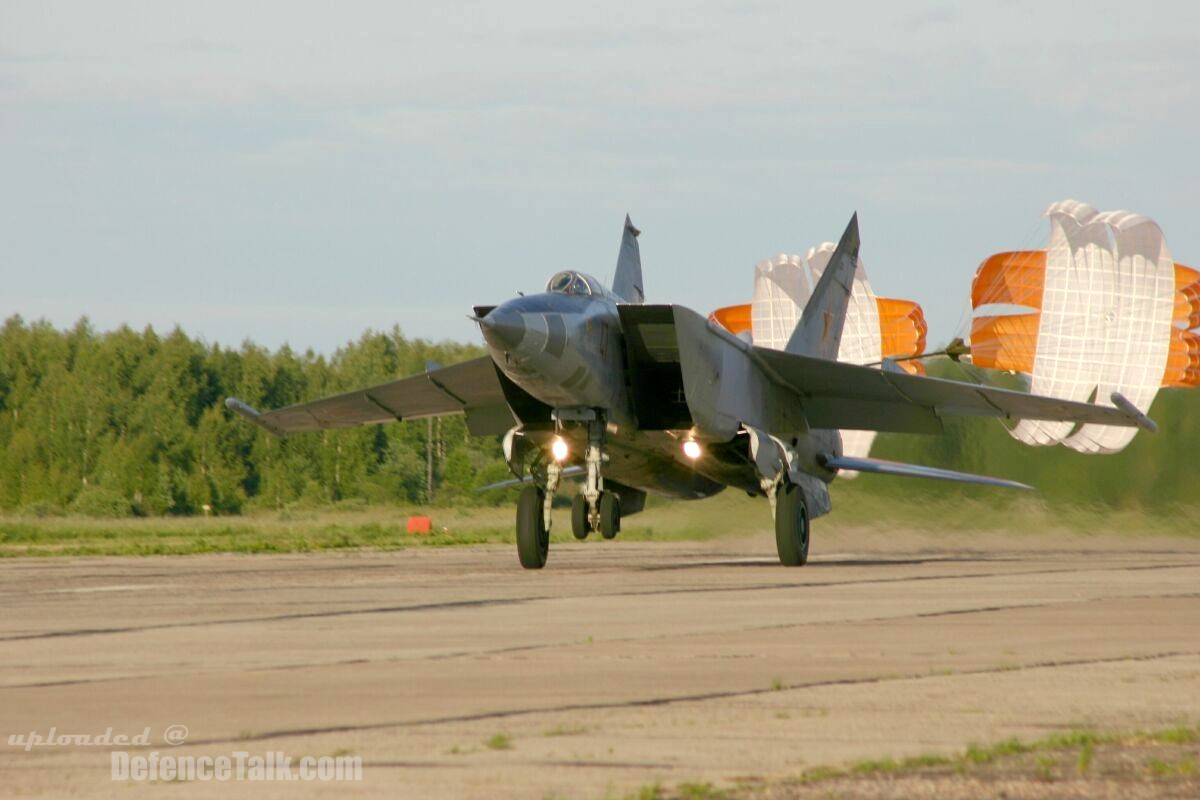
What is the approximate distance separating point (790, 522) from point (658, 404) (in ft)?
6.41

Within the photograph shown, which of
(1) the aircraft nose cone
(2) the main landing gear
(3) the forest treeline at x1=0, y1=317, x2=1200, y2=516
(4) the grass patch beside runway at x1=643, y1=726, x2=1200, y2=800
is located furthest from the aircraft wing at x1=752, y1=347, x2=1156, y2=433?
(3) the forest treeline at x1=0, y1=317, x2=1200, y2=516

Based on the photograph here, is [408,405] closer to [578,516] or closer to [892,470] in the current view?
[578,516]

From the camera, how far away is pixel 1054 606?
1173 cm

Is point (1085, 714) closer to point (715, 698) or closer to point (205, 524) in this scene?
point (715, 698)

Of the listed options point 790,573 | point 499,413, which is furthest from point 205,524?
point 790,573

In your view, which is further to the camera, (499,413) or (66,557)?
(66,557)

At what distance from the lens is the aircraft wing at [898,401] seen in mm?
18516

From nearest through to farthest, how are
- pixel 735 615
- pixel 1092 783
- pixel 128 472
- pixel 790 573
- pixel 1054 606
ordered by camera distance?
pixel 1092 783
pixel 735 615
pixel 1054 606
pixel 790 573
pixel 128 472

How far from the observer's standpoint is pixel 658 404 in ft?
57.7

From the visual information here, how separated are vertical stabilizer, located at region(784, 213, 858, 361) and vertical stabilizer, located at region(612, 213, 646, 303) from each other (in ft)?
7.15

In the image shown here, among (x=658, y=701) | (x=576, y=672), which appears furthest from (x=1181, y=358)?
(x=658, y=701)

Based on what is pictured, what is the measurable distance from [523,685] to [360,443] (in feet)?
227

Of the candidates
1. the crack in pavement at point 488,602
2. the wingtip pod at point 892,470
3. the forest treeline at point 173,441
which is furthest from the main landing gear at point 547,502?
the forest treeline at point 173,441

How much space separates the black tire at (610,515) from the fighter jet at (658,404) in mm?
39
